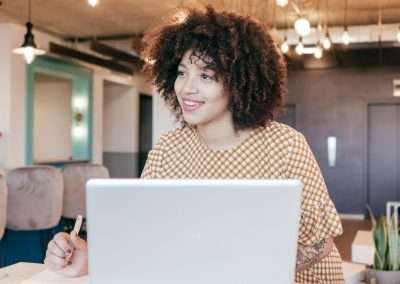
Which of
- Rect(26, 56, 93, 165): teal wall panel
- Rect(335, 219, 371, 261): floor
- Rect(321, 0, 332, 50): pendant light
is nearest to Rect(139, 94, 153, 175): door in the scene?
Rect(26, 56, 93, 165): teal wall panel

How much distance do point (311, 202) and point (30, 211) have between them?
10.1 ft

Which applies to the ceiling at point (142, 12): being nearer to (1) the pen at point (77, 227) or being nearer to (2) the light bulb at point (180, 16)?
(2) the light bulb at point (180, 16)

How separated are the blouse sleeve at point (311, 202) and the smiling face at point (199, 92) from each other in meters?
0.20

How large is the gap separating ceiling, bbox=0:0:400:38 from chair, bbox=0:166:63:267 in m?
2.88

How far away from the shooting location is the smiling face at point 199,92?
122 centimetres

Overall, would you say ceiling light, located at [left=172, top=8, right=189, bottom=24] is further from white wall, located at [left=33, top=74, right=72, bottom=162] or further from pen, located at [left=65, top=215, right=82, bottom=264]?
white wall, located at [left=33, top=74, right=72, bottom=162]

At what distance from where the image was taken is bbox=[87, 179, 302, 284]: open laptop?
80cm

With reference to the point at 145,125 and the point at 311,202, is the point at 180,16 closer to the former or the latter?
the point at 311,202

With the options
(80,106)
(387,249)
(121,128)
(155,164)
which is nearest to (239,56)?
(155,164)

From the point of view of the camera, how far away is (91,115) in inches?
347

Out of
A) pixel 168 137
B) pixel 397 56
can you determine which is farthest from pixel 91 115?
pixel 168 137

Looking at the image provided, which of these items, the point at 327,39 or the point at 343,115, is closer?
the point at 327,39

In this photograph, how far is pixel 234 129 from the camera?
4.32 ft

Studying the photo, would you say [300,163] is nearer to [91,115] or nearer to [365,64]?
[365,64]
